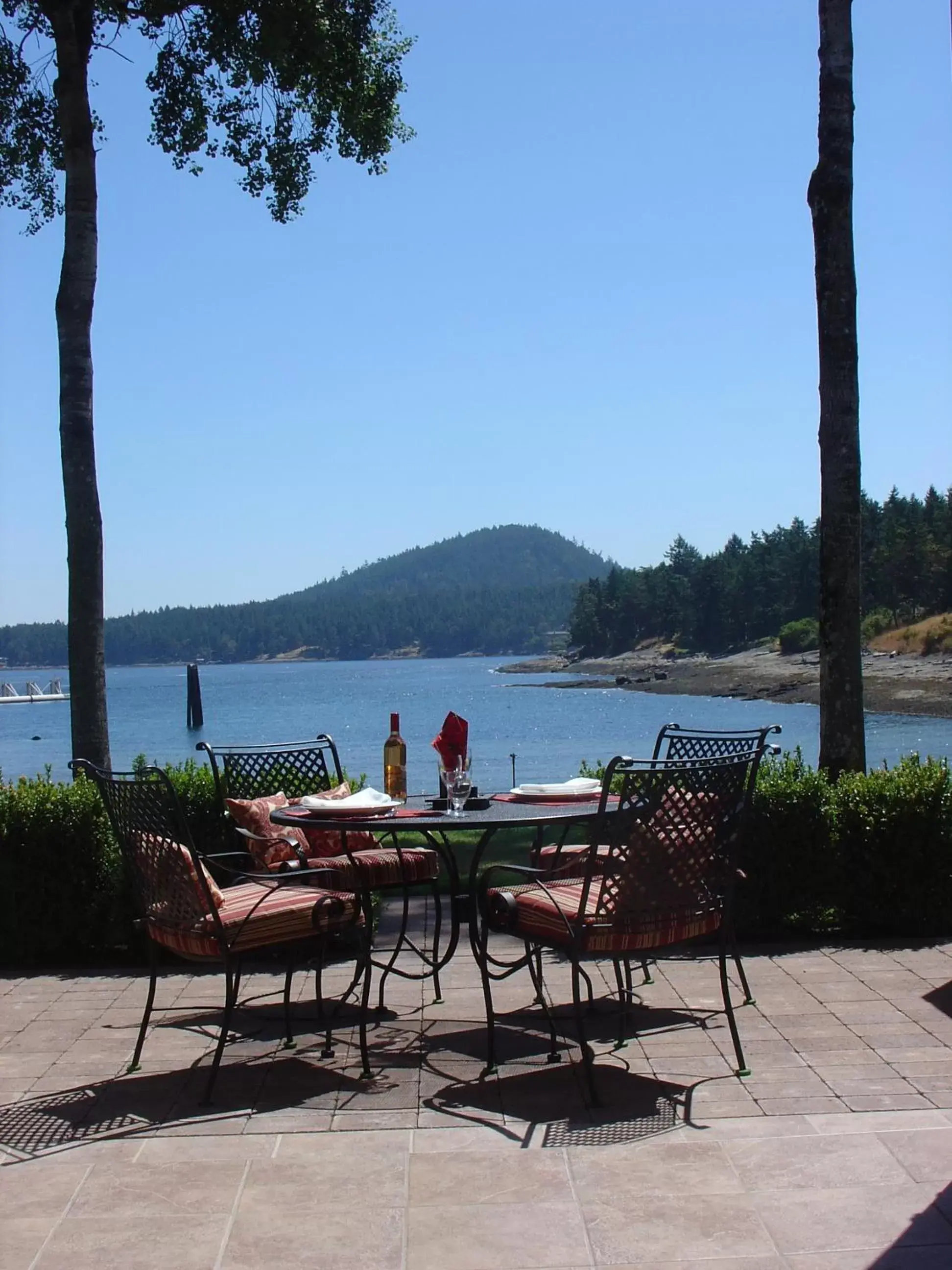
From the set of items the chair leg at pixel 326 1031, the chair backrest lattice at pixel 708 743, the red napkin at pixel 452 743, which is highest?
the red napkin at pixel 452 743

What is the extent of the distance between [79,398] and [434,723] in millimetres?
49608

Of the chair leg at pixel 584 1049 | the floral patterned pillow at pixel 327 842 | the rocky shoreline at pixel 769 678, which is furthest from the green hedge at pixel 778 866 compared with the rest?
the rocky shoreline at pixel 769 678

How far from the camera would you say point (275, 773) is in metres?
5.89

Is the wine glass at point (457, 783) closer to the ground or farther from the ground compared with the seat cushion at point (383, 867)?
farther from the ground

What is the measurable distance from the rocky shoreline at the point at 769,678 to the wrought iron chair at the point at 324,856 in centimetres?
3757

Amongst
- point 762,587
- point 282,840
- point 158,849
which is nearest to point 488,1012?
point 158,849


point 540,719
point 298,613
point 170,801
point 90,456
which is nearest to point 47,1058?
point 170,801

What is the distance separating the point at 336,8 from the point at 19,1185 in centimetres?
764

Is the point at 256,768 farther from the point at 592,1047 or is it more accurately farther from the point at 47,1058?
the point at 592,1047

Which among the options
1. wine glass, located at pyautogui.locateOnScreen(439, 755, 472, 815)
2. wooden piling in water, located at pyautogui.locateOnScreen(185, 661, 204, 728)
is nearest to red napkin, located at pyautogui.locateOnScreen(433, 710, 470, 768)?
wine glass, located at pyautogui.locateOnScreen(439, 755, 472, 815)

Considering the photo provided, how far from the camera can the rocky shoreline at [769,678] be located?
5494cm

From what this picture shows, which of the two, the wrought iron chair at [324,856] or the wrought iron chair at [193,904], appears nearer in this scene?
the wrought iron chair at [193,904]

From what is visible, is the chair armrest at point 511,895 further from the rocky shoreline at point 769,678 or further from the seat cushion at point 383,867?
the rocky shoreline at point 769,678

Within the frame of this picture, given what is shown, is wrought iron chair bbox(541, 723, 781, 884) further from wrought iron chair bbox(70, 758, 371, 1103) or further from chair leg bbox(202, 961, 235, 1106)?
chair leg bbox(202, 961, 235, 1106)
